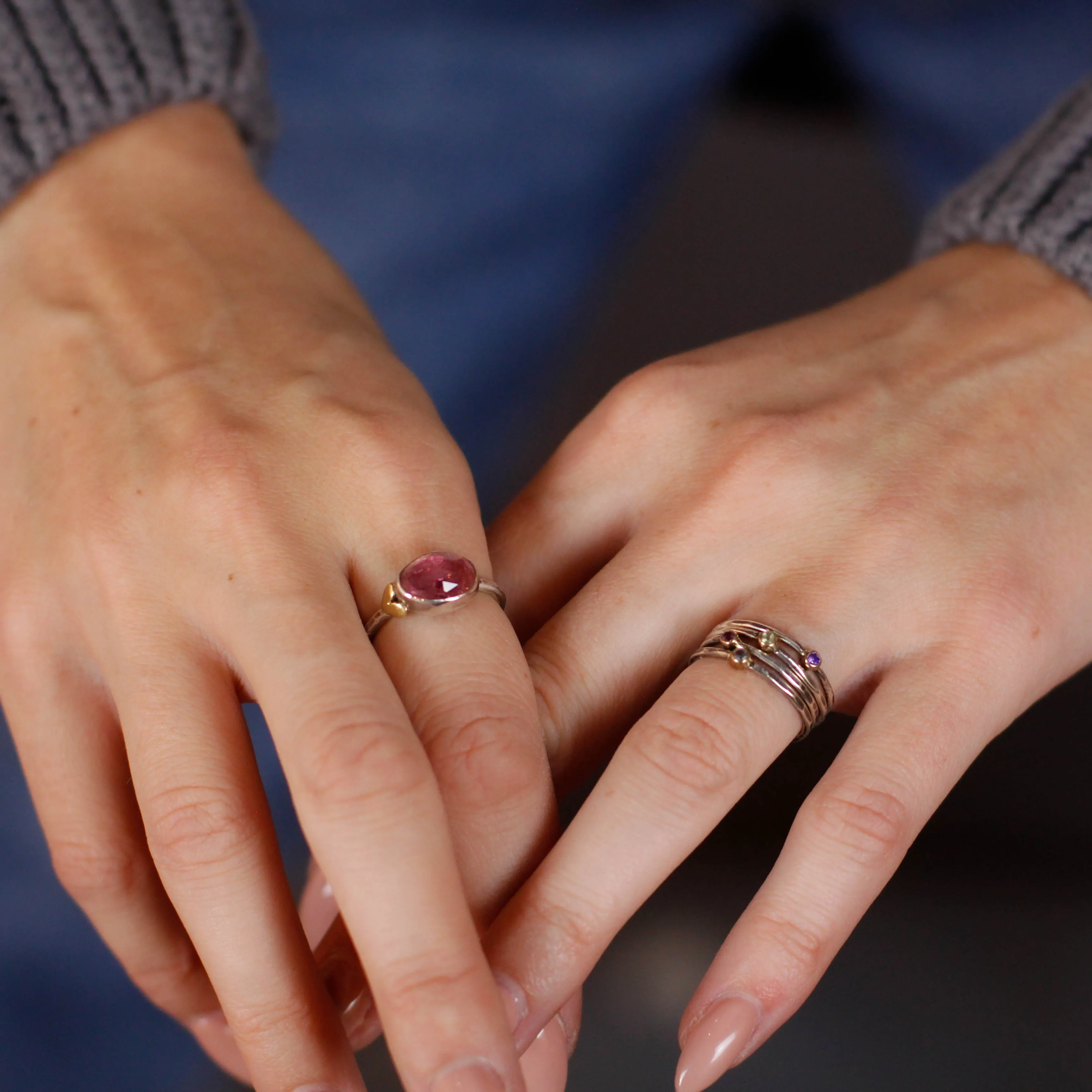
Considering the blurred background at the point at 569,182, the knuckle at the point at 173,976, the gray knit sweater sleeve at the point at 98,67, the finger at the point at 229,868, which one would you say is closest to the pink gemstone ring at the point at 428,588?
the finger at the point at 229,868

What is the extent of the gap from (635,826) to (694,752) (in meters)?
0.06

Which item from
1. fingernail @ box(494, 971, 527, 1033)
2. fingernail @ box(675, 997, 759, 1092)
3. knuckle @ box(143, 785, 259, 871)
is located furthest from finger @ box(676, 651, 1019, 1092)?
knuckle @ box(143, 785, 259, 871)

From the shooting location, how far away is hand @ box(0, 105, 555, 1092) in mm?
589

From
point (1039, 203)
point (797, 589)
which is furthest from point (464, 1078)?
point (1039, 203)

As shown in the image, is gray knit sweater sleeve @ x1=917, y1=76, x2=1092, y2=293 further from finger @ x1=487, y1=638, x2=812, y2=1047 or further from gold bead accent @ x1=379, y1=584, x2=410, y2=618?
gold bead accent @ x1=379, y1=584, x2=410, y2=618

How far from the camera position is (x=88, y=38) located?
3.10 ft

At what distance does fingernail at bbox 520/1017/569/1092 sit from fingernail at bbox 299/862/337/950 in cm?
20

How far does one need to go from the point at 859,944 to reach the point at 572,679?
12.6 inches

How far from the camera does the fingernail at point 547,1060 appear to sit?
2.22ft

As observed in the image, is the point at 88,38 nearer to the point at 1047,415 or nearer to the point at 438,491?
the point at 438,491

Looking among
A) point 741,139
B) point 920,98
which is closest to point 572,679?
point 741,139

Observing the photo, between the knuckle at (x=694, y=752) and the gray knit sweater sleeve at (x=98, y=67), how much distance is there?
764mm

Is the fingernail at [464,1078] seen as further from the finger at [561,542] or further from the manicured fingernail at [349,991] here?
the finger at [561,542]

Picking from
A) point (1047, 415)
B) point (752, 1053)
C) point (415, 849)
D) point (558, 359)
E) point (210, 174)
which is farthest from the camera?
point (558, 359)
